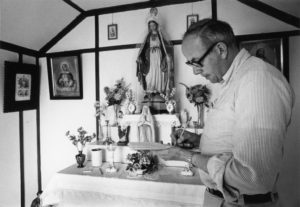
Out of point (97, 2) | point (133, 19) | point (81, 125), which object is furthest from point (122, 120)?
point (97, 2)

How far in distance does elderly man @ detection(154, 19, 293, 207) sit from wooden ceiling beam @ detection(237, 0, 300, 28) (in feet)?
7.07

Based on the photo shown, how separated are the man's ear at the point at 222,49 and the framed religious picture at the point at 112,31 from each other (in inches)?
101

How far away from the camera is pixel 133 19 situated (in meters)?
3.17

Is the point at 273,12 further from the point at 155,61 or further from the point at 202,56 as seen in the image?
the point at 202,56

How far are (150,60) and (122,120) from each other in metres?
0.83

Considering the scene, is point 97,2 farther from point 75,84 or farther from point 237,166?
point 237,166

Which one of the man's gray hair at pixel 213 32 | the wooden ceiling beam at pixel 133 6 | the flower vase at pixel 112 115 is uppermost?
the wooden ceiling beam at pixel 133 6

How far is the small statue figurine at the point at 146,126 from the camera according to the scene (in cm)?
287

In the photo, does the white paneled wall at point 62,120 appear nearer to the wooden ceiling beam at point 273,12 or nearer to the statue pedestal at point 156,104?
the statue pedestal at point 156,104

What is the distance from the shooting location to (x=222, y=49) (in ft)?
2.95

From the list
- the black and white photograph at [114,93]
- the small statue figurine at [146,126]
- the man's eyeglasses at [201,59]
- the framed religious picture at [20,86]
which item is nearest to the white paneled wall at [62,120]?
the black and white photograph at [114,93]

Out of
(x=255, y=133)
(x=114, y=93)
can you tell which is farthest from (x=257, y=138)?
(x=114, y=93)

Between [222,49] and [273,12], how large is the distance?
2.24 metres

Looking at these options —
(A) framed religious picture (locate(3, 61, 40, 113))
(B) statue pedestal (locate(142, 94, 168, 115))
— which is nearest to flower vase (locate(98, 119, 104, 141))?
(B) statue pedestal (locate(142, 94, 168, 115))
